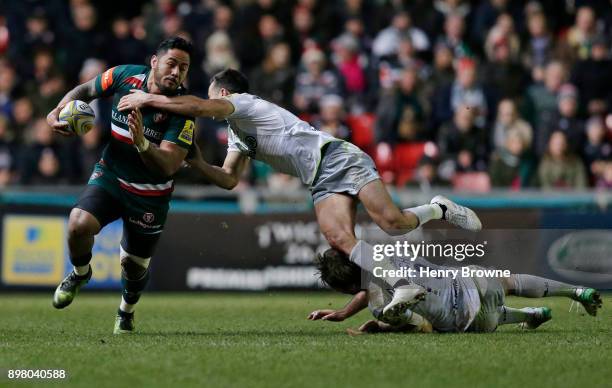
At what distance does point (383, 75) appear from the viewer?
1794 cm

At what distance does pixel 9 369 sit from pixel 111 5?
14172 millimetres

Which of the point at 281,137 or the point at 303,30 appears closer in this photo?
the point at 281,137

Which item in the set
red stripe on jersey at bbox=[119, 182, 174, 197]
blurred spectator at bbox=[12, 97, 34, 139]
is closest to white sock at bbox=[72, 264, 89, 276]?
red stripe on jersey at bbox=[119, 182, 174, 197]

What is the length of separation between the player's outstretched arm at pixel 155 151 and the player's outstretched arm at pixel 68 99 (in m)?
0.69

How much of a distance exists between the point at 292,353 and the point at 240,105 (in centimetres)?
259

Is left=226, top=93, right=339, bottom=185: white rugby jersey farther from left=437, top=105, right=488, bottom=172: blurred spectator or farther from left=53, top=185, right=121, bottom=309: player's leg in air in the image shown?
left=437, top=105, right=488, bottom=172: blurred spectator

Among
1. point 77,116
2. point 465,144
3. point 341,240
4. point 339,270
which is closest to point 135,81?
point 77,116

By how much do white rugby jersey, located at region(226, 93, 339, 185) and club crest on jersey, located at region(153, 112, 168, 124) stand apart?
0.59 metres

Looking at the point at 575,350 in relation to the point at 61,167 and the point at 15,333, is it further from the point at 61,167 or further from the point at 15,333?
the point at 61,167

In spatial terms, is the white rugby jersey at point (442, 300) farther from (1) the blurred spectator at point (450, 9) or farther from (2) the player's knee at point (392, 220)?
(1) the blurred spectator at point (450, 9)

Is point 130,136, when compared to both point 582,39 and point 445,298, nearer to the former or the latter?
point 445,298

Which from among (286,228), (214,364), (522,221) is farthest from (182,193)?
(214,364)

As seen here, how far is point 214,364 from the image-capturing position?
739 cm

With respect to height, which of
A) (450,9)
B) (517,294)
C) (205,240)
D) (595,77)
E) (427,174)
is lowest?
(205,240)
